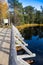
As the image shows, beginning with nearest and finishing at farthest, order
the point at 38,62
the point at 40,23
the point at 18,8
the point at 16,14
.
→ the point at 38,62, the point at 16,14, the point at 18,8, the point at 40,23

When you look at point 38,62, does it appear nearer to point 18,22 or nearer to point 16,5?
point 18,22

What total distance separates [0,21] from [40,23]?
17464 mm

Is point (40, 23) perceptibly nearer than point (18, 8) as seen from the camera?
No

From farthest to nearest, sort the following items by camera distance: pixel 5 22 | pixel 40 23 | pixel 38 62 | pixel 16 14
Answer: pixel 40 23, pixel 16 14, pixel 5 22, pixel 38 62

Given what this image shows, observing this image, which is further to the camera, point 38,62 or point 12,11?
point 12,11

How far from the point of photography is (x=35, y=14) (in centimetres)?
3588

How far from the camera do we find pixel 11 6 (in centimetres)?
2994

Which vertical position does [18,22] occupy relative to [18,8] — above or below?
below

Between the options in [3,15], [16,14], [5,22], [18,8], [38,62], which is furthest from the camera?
[18,8]

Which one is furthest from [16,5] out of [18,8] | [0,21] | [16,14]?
[0,21]

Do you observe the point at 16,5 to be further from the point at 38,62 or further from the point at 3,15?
the point at 38,62

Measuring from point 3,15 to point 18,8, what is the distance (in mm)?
8960

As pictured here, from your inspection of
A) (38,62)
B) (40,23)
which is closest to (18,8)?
(40,23)

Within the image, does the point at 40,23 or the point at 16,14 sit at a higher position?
the point at 16,14
